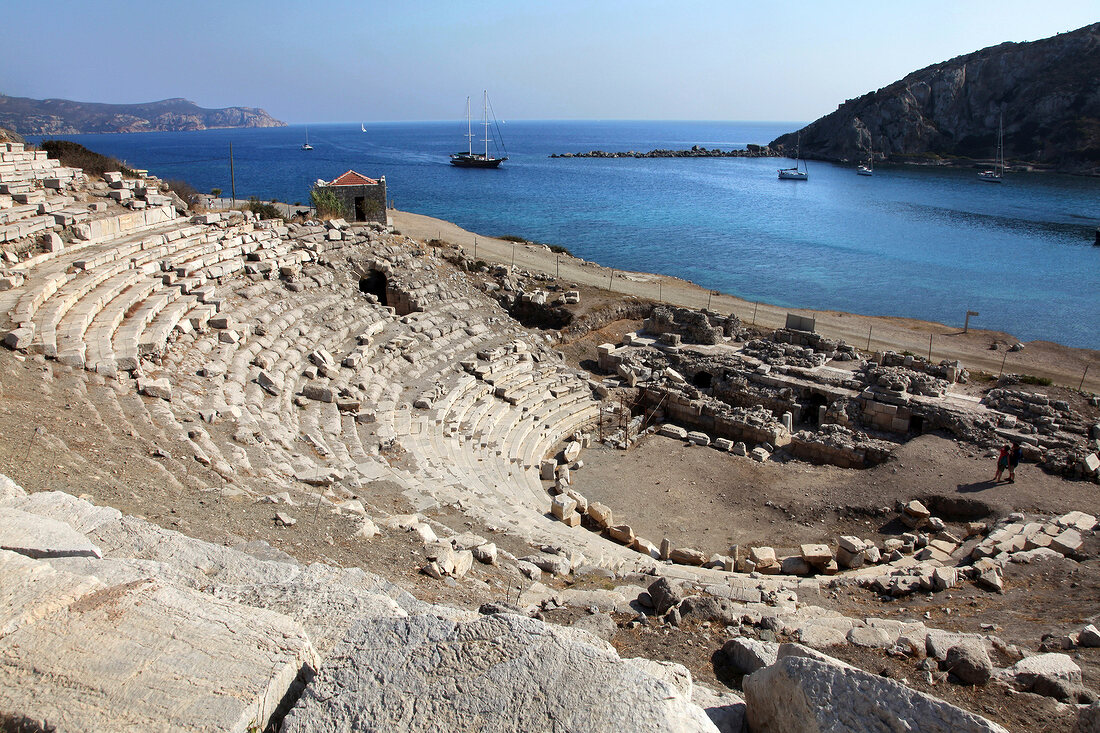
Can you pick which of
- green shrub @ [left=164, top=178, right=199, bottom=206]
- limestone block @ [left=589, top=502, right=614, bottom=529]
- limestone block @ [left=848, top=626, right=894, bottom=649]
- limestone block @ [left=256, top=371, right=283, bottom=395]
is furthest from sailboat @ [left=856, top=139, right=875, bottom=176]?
limestone block @ [left=848, top=626, right=894, bottom=649]

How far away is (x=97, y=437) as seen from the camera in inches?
387

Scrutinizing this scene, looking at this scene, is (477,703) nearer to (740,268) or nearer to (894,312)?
(894,312)

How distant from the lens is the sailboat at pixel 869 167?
362ft

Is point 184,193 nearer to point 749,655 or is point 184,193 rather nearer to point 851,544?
point 851,544

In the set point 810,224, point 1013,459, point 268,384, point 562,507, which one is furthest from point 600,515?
point 810,224

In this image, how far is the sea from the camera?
42.9 metres

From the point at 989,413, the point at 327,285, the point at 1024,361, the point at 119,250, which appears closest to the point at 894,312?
the point at 1024,361

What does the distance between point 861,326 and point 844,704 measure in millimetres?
31949

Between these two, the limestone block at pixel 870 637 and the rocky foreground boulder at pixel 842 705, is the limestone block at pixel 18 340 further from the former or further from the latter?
the limestone block at pixel 870 637

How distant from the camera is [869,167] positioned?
390 ft

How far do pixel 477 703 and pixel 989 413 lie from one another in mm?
19315

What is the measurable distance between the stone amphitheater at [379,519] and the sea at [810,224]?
965 inches

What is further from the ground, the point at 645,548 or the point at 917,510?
the point at 917,510

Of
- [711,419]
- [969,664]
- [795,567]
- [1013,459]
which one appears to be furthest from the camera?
[711,419]
